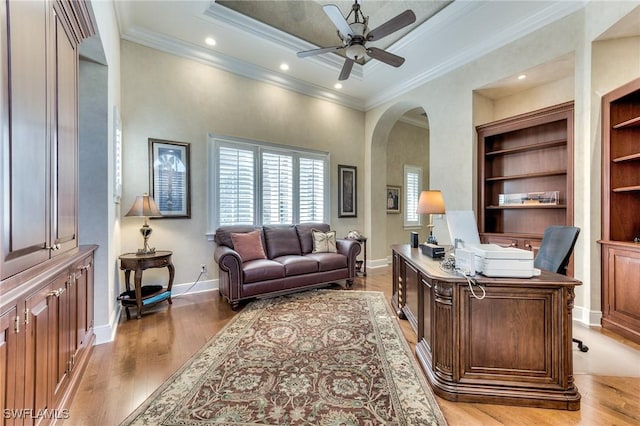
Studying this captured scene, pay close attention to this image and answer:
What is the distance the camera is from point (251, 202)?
4.50 metres

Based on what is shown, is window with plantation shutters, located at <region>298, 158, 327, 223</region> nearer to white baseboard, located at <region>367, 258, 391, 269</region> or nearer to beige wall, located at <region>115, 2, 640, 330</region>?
beige wall, located at <region>115, 2, 640, 330</region>

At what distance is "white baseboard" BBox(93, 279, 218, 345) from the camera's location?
8.18 feet

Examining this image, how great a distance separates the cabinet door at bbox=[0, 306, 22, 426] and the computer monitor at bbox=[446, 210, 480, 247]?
8.29 feet

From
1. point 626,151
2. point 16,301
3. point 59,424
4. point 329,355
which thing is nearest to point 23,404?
point 16,301

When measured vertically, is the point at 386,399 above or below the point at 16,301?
below

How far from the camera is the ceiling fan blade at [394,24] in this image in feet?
8.39

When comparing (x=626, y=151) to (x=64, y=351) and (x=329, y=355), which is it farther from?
(x=64, y=351)

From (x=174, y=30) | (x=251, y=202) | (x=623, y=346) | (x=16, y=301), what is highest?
(x=174, y=30)

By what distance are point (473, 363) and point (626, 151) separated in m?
2.91

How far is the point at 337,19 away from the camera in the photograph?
8.53 ft

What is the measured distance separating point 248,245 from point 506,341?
3154 millimetres

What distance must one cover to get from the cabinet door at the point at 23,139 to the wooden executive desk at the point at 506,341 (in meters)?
2.15

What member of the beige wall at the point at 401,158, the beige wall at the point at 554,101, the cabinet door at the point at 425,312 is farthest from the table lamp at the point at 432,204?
the beige wall at the point at 401,158

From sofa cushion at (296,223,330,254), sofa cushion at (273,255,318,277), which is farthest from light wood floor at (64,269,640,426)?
sofa cushion at (296,223,330,254)
